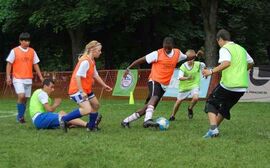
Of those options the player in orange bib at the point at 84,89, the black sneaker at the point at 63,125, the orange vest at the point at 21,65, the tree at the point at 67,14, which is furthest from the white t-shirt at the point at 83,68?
the tree at the point at 67,14

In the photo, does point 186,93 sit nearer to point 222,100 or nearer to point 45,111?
point 45,111

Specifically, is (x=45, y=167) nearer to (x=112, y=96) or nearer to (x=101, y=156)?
(x=101, y=156)

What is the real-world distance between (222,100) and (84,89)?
2.55 metres

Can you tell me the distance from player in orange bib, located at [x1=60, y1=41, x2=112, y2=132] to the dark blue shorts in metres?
0.52

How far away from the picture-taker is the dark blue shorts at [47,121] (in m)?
10.8

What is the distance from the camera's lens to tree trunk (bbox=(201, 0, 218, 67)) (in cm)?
2861

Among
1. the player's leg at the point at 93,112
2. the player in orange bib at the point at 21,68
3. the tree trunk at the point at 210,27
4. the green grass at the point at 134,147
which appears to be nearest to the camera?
the green grass at the point at 134,147

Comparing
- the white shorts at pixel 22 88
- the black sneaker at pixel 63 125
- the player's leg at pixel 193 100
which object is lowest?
the player's leg at pixel 193 100

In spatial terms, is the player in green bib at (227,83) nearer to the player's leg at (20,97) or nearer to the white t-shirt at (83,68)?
the white t-shirt at (83,68)

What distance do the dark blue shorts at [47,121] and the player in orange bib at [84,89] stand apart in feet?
1.71

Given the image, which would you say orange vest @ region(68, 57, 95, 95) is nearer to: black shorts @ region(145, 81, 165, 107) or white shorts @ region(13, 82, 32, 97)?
black shorts @ region(145, 81, 165, 107)

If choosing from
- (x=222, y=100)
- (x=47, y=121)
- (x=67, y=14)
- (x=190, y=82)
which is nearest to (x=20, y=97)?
(x=47, y=121)

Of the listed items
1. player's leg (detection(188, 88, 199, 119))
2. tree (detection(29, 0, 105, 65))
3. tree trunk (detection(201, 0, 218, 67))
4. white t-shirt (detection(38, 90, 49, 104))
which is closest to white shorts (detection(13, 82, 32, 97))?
white t-shirt (detection(38, 90, 49, 104))

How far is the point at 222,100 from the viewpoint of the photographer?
949 centimetres
